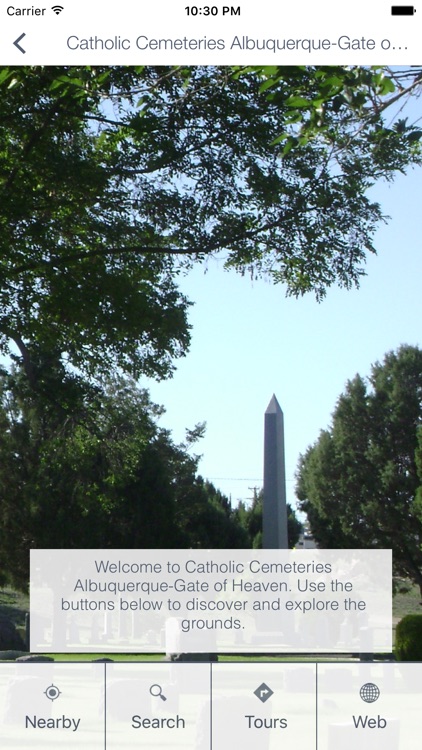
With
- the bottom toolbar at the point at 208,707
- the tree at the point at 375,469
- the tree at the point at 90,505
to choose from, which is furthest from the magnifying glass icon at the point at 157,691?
the tree at the point at 375,469

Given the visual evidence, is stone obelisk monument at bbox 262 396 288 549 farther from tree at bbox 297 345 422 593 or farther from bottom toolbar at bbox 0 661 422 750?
tree at bbox 297 345 422 593

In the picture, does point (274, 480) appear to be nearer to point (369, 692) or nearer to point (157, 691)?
point (369, 692)

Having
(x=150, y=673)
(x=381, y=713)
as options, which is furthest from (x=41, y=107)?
(x=381, y=713)

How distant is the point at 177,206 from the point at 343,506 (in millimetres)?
19105

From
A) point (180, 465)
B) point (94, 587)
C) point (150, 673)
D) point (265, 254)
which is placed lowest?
point (150, 673)

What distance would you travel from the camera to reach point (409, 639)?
12.0m

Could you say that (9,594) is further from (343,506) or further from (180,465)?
(343,506)

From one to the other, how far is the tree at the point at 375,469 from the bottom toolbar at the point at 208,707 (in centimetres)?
2086

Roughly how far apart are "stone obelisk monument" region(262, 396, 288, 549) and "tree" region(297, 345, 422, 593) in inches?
508

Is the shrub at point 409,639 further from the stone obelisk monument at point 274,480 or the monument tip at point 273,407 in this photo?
the monument tip at point 273,407

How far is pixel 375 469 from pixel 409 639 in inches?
586

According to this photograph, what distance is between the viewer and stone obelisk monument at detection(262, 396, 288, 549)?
12.6 m

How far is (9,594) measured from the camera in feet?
95.1
